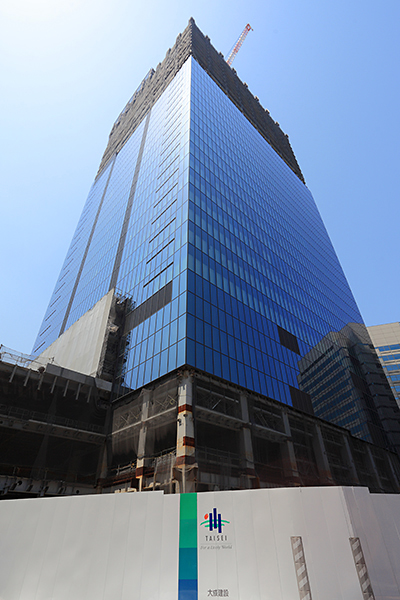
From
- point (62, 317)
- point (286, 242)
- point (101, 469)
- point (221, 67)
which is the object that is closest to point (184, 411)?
point (101, 469)

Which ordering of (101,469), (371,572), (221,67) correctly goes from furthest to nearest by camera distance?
(221,67), (101,469), (371,572)

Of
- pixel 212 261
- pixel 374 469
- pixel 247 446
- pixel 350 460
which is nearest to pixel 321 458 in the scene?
pixel 350 460

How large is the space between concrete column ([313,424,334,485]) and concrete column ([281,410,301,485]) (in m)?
4.79

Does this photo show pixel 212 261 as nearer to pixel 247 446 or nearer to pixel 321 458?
pixel 247 446

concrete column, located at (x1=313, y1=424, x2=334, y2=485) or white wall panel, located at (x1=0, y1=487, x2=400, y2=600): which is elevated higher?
concrete column, located at (x1=313, y1=424, x2=334, y2=485)

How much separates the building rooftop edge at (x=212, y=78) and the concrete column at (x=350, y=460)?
68175 mm

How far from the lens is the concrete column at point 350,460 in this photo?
36.2 meters

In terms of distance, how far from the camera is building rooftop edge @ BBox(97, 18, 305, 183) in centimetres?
6444

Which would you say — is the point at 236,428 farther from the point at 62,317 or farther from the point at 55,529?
the point at 62,317

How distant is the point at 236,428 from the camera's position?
28.3m

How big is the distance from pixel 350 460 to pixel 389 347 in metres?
55.9

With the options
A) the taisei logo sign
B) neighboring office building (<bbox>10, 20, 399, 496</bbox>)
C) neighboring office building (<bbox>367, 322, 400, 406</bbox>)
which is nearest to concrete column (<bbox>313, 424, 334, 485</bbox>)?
neighboring office building (<bbox>10, 20, 399, 496</bbox>)

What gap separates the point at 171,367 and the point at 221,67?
76114 millimetres

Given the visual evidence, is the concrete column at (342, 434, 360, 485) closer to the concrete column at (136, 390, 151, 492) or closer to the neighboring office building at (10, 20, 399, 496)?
the neighboring office building at (10, 20, 399, 496)
